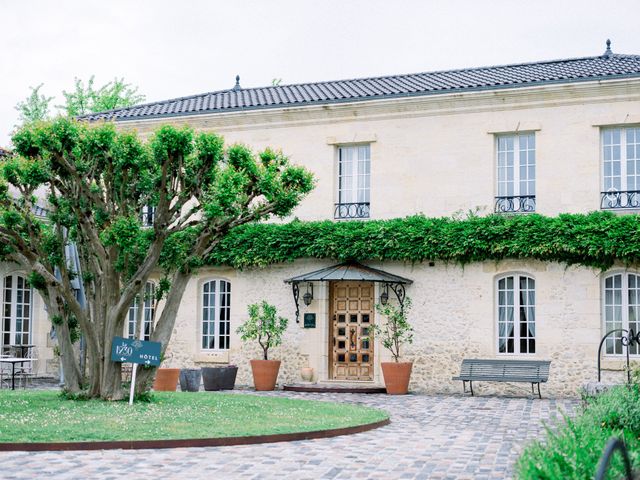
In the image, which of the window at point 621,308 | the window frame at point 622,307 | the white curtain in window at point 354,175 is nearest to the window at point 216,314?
the white curtain in window at point 354,175

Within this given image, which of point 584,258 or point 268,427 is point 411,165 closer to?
point 584,258

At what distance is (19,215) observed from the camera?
15070 millimetres

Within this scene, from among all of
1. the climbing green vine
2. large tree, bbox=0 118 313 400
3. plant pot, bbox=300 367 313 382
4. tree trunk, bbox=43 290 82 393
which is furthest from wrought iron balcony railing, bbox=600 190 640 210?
tree trunk, bbox=43 290 82 393

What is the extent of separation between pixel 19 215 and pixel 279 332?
24.7 feet

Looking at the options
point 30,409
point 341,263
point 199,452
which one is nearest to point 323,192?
point 341,263

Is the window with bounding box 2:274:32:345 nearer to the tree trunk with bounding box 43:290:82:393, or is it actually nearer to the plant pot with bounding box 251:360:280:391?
the plant pot with bounding box 251:360:280:391

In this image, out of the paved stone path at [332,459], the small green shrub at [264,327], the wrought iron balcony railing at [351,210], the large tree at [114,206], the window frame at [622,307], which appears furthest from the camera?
the wrought iron balcony railing at [351,210]

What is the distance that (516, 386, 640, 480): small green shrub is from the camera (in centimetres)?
619

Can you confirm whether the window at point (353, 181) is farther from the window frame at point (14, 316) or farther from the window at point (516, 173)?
the window frame at point (14, 316)

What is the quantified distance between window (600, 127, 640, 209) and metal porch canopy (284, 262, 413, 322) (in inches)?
180

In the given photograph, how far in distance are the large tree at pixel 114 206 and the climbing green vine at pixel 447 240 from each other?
4.95 metres

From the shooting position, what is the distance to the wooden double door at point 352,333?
2131 cm

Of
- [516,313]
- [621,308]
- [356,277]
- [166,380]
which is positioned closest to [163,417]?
[166,380]

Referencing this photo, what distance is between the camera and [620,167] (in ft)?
63.8
